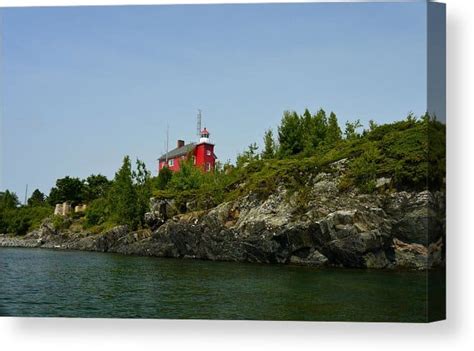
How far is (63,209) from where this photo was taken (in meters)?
16.1

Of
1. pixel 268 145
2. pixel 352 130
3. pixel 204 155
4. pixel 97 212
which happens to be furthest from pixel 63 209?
pixel 352 130

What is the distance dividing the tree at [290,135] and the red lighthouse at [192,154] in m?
1.76

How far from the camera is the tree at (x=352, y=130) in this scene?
507 inches

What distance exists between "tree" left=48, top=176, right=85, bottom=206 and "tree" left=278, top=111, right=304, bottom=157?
194 inches

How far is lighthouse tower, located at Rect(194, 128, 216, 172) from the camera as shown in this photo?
504 inches

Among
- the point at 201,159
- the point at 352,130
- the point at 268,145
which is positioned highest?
the point at 352,130

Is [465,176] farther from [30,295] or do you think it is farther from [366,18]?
[30,295]

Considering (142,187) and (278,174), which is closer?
(142,187)

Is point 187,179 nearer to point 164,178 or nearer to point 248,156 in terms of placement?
point 164,178

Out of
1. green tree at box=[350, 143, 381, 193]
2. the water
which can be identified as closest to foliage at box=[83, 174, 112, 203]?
the water

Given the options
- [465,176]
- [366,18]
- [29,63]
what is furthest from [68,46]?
[465,176]

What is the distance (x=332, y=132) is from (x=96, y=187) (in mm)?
6120

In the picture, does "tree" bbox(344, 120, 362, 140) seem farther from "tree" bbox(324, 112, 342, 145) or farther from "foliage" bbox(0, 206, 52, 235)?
"foliage" bbox(0, 206, 52, 235)

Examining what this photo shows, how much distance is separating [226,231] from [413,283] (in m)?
7.46
